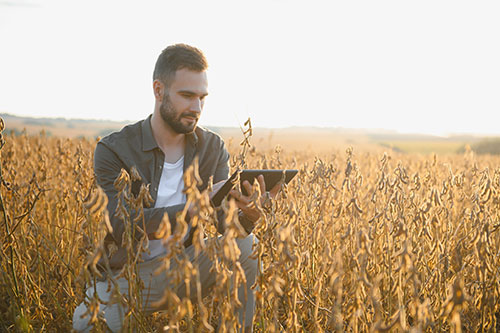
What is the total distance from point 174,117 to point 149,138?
22 centimetres

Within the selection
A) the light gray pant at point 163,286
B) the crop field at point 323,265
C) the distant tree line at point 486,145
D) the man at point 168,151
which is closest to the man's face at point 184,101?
the man at point 168,151

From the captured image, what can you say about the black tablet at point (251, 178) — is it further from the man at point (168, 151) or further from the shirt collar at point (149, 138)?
the shirt collar at point (149, 138)

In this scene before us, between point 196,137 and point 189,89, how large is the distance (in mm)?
369

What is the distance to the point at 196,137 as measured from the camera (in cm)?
291

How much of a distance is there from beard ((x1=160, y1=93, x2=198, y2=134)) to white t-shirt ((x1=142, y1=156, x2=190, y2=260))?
9.9 inches

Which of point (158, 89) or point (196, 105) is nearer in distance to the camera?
point (196, 105)

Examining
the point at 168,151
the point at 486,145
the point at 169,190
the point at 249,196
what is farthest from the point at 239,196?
the point at 486,145

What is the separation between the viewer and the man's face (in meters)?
2.71

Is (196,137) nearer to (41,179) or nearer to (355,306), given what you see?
(41,179)

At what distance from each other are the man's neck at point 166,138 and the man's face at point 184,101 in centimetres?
6

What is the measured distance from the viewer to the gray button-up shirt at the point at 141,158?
241 cm

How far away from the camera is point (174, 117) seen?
2.71 metres

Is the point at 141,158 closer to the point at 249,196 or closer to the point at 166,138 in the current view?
the point at 166,138

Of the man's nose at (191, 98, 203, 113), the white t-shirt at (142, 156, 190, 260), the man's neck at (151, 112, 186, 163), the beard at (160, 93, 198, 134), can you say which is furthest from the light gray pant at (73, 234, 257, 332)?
the man's nose at (191, 98, 203, 113)
